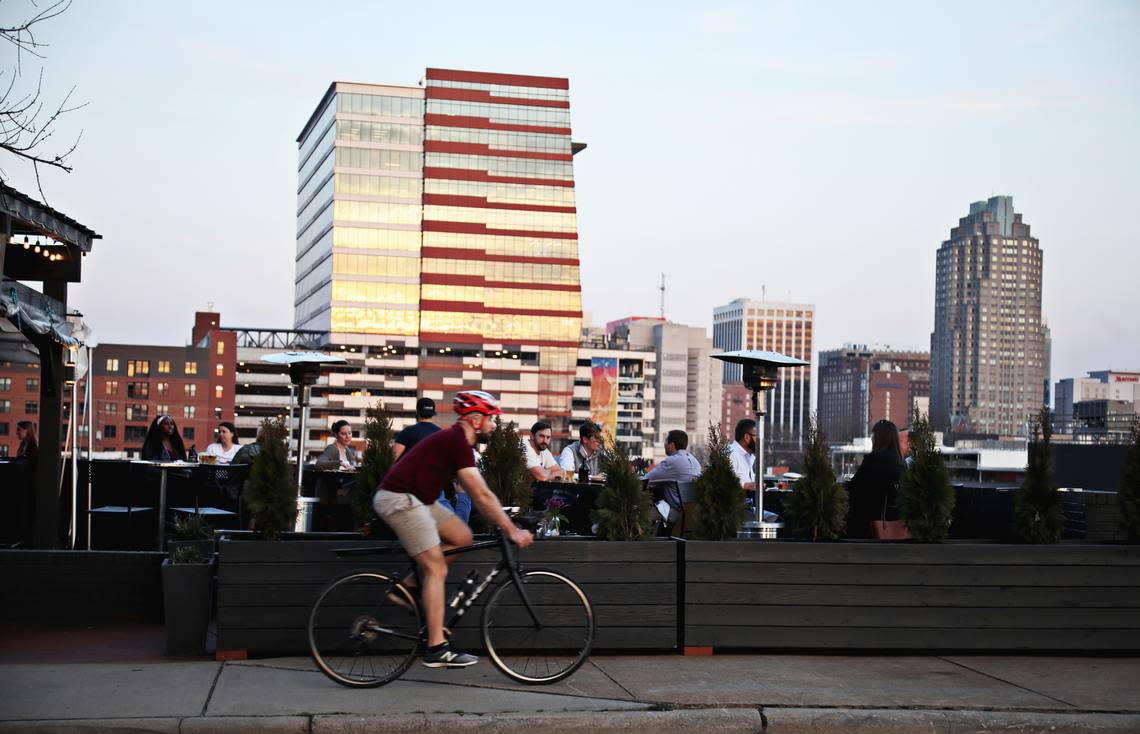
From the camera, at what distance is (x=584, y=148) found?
17038cm

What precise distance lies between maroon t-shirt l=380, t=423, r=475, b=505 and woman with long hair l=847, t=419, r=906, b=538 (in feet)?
14.2

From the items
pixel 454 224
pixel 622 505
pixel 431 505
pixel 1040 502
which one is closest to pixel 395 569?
pixel 431 505

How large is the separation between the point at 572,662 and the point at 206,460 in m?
9.73

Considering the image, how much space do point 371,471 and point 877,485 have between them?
14.0 feet

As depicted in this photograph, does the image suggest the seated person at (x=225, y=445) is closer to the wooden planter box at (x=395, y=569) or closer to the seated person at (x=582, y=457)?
the seated person at (x=582, y=457)

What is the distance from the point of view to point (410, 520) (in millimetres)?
7777

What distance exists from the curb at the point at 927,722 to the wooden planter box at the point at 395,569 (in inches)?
67.5

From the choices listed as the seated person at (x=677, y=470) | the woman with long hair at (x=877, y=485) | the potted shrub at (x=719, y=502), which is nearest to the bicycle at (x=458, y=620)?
the potted shrub at (x=719, y=502)

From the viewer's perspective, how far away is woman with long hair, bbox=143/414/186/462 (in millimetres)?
15797

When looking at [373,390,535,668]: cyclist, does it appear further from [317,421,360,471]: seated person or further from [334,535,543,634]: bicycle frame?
[317,421,360,471]: seated person

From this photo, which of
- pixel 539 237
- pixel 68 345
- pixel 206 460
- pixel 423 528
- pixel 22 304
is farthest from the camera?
pixel 539 237

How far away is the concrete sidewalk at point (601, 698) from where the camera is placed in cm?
704

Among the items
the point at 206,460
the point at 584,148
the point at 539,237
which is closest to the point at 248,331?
the point at 539,237

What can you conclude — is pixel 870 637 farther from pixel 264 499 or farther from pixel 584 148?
pixel 584 148
